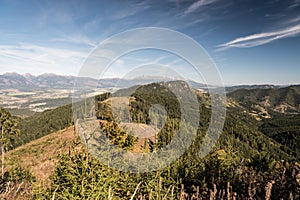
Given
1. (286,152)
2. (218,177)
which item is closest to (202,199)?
(218,177)

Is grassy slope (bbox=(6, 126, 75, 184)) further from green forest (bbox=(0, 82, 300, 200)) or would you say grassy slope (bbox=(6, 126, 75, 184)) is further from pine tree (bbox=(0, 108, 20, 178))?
pine tree (bbox=(0, 108, 20, 178))

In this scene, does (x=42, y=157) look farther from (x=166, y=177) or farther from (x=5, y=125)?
(x=166, y=177)

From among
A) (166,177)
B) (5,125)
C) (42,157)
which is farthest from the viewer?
(42,157)

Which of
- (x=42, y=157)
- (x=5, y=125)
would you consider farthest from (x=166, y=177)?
(x=42, y=157)

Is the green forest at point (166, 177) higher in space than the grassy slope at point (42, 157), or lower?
higher

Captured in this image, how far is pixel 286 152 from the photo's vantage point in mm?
129000

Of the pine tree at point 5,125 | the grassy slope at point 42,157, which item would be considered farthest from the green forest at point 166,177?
the pine tree at point 5,125

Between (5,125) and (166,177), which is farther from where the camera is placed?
(5,125)

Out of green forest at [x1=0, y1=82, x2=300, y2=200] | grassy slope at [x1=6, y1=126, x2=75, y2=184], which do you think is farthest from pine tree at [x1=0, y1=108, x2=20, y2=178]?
green forest at [x1=0, y1=82, x2=300, y2=200]

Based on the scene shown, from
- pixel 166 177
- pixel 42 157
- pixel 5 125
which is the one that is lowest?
pixel 42 157

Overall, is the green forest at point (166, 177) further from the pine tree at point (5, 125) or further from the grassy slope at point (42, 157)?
the pine tree at point (5, 125)

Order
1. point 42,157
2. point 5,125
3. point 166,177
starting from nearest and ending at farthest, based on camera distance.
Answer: point 166,177 < point 5,125 < point 42,157

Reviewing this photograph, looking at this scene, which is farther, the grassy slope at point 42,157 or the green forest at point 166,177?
the grassy slope at point 42,157

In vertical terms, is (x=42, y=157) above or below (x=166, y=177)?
below
